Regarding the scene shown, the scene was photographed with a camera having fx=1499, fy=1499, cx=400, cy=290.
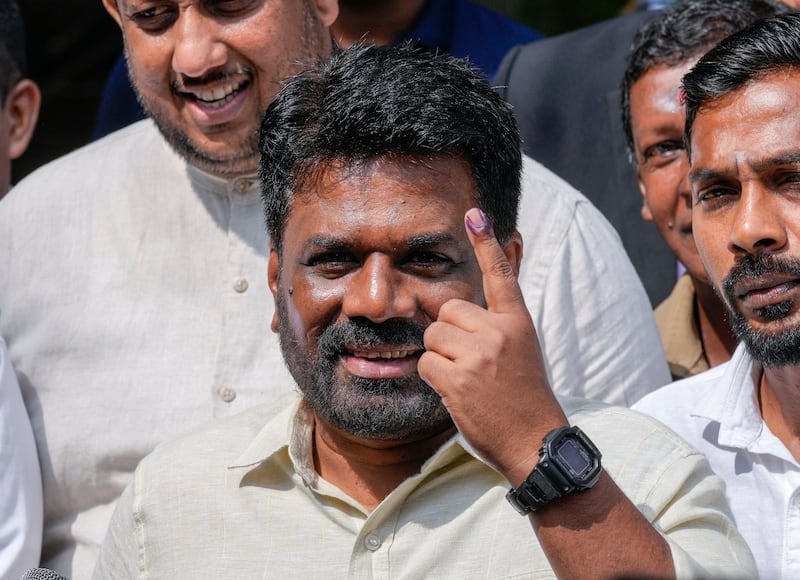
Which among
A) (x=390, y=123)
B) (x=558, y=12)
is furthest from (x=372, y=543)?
(x=558, y=12)

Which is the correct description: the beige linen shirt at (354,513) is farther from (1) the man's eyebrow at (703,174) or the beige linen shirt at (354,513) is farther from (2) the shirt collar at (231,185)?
(2) the shirt collar at (231,185)

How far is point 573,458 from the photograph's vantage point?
2430 millimetres

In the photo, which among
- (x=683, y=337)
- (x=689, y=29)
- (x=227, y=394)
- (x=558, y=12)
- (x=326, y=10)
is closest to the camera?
(x=227, y=394)

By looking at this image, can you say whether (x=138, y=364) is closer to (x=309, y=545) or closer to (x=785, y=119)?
(x=309, y=545)

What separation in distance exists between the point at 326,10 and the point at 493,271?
136 cm

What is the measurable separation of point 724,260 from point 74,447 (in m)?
1.53

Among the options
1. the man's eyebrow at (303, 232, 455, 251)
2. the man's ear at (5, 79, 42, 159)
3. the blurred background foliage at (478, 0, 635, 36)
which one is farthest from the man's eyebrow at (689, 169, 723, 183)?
the blurred background foliage at (478, 0, 635, 36)

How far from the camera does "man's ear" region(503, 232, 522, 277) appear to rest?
9.75 ft

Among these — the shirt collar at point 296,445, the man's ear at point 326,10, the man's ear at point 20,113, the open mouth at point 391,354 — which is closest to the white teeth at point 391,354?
the open mouth at point 391,354

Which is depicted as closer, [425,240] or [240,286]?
[425,240]

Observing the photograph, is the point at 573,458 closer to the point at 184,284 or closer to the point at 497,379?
the point at 497,379

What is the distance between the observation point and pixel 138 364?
11.5ft

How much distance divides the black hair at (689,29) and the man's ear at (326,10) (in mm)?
953

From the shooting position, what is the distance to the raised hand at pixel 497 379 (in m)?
2.47
